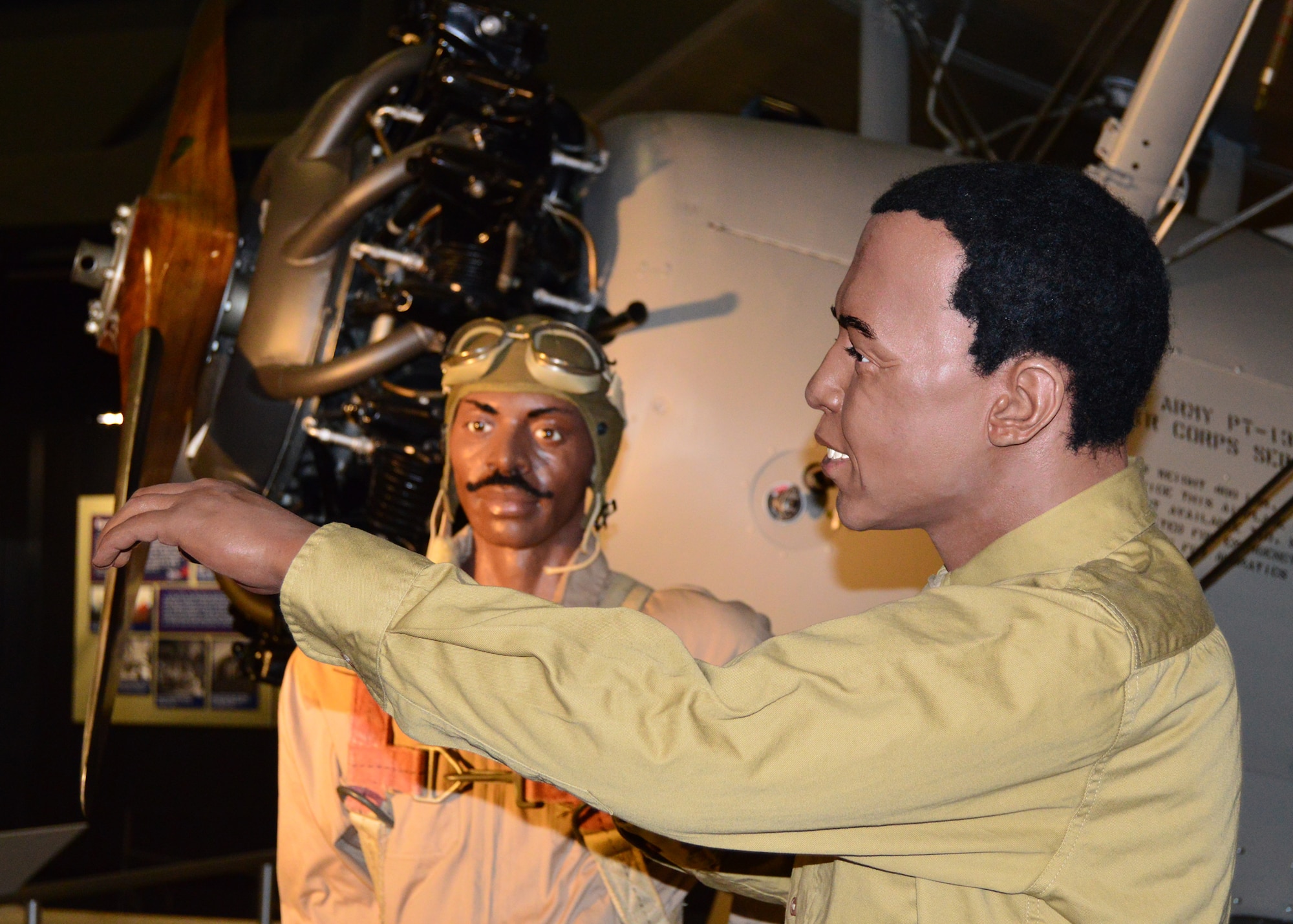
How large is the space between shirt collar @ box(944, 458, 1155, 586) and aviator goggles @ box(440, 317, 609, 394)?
4.22ft

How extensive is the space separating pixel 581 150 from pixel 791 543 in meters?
1.03

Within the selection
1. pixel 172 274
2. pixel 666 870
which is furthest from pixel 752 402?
pixel 172 274

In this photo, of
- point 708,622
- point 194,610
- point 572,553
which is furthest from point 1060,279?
point 194,610

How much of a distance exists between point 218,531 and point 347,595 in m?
0.13

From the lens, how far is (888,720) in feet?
2.77

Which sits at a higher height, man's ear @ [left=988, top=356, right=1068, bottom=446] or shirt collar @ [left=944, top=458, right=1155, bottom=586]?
man's ear @ [left=988, top=356, right=1068, bottom=446]

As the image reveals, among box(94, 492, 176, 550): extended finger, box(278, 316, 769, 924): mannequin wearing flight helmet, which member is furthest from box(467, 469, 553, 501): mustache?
box(94, 492, 176, 550): extended finger

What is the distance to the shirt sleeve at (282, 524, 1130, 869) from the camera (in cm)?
84

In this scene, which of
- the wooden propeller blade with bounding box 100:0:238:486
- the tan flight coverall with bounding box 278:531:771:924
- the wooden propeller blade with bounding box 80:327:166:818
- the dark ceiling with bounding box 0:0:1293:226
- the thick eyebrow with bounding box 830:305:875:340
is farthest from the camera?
the dark ceiling with bounding box 0:0:1293:226

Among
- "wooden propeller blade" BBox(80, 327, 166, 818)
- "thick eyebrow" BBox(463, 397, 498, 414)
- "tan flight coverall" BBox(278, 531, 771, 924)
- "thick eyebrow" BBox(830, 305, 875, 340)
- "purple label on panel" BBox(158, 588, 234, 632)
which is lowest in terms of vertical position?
"purple label on panel" BBox(158, 588, 234, 632)

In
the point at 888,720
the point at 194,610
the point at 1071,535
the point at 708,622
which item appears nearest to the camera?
the point at 888,720

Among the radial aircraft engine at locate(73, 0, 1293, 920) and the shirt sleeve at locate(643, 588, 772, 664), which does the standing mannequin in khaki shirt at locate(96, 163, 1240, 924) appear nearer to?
the shirt sleeve at locate(643, 588, 772, 664)

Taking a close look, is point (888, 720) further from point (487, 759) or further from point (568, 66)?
point (568, 66)

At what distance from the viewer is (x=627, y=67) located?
23.0 feet
